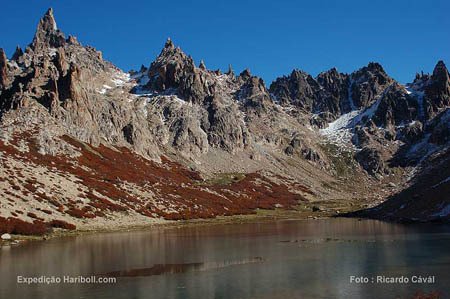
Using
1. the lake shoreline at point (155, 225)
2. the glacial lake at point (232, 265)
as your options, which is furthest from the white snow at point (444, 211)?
the lake shoreline at point (155, 225)

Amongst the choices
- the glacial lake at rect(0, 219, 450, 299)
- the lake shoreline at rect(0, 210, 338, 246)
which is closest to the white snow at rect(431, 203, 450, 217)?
the glacial lake at rect(0, 219, 450, 299)

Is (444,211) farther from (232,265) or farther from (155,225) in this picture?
(232,265)

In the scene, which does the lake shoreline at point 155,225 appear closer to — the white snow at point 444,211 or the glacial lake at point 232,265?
the glacial lake at point 232,265

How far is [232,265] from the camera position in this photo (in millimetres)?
50219

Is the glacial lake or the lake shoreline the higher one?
the lake shoreline

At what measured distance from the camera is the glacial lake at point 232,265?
36969mm

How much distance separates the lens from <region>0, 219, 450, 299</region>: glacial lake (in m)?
37.0

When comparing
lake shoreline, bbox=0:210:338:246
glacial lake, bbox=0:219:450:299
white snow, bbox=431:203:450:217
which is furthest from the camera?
white snow, bbox=431:203:450:217

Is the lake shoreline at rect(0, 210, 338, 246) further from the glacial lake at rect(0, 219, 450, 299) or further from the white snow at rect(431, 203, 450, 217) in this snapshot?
the white snow at rect(431, 203, 450, 217)

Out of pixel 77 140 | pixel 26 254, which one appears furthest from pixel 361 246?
pixel 77 140

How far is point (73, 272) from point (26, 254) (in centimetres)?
1543

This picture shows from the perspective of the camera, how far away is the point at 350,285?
3812 centimetres

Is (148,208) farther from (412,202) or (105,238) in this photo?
(412,202)

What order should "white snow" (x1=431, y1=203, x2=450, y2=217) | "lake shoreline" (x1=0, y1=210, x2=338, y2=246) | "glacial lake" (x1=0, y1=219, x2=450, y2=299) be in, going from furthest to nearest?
"white snow" (x1=431, y1=203, x2=450, y2=217) < "lake shoreline" (x1=0, y1=210, x2=338, y2=246) < "glacial lake" (x1=0, y1=219, x2=450, y2=299)
